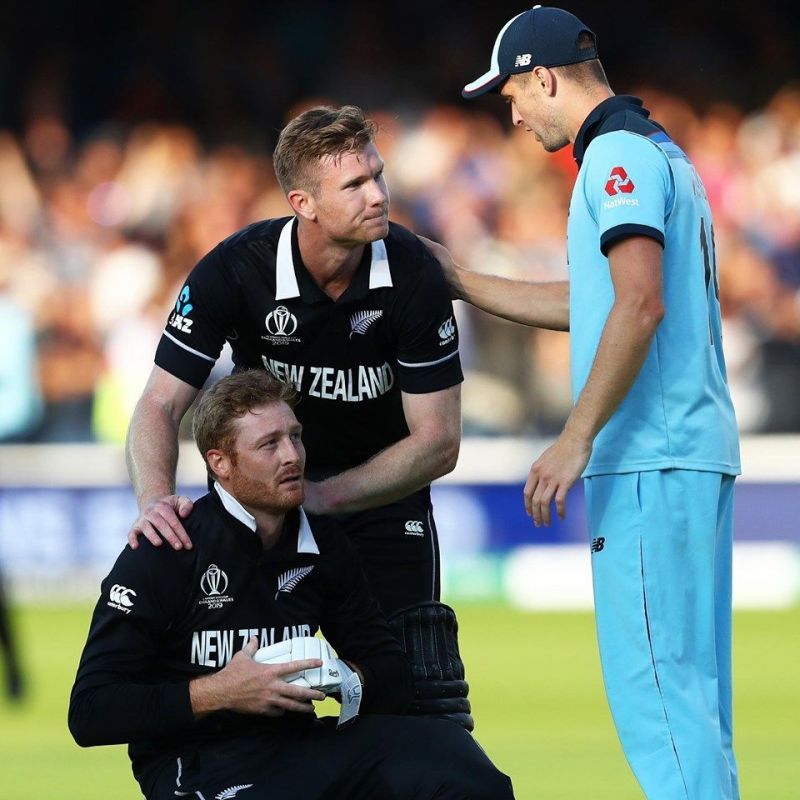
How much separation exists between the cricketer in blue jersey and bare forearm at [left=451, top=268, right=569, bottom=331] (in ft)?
2.41

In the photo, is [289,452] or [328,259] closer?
[289,452]

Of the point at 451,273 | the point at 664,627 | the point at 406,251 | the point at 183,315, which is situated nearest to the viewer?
the point at 664,627

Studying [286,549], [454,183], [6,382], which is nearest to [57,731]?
[286,549]

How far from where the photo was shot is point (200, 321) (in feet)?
14.7

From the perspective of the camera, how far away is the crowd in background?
11586mm

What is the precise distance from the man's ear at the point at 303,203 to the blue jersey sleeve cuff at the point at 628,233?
90 centimetres

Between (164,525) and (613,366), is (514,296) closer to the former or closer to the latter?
(613,366)

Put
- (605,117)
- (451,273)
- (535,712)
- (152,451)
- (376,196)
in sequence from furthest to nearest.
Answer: (535,712)
(451,273)
(152,451)
(376,196)
(605,117)

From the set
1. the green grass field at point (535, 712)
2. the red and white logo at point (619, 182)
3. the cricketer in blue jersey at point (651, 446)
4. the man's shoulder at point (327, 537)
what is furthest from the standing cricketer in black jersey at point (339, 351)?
the green grass field at point (535, 712)

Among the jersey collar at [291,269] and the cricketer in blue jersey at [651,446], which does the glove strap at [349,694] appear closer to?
the cricketer in blue jersey at [651,446]

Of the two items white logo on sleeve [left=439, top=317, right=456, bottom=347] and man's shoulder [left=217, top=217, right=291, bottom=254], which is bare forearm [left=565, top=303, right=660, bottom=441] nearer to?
white logo on sleeve [left=439, top=317, right=456, bottom=347]

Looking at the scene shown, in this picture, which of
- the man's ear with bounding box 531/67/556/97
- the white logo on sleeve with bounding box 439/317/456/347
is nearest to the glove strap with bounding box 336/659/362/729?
the white logo on sleeve with bounding box 439/317/456/347

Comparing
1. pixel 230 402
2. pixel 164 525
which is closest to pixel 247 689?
pixel 164 525

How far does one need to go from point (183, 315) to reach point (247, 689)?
1.24 metres
